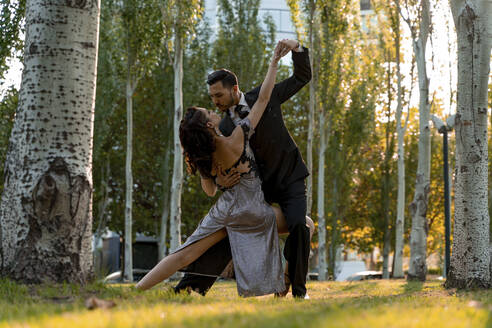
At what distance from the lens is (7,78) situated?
18531 mm

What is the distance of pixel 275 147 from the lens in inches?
223

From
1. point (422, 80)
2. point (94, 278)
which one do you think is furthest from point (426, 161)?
point (94, 278)

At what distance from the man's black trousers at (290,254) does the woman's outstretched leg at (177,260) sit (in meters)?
0.07

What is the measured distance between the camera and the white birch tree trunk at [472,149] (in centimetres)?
784

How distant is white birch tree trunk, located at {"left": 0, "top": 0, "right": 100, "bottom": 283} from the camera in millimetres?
5023

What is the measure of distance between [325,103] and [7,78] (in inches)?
491

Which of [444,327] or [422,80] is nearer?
[444,327]

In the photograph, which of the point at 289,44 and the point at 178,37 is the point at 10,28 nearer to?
the point at 178,37

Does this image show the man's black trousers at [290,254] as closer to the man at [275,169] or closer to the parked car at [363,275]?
the man at [275,169]

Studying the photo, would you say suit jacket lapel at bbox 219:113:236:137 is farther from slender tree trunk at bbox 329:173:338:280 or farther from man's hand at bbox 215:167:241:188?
slender tree trunk at bbox 329:173:338:280

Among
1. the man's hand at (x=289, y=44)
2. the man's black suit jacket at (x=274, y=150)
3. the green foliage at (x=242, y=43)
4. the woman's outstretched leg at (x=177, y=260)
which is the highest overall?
the green foliage at (x=242, y=43)

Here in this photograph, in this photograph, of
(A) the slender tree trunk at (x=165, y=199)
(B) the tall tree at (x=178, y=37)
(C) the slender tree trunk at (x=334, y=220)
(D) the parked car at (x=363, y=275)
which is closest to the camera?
(B) the tall tree at (x=178, y=37)

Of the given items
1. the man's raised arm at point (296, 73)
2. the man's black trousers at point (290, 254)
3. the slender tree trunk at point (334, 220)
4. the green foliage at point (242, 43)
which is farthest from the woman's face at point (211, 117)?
the slender tree trunk at point (334, 220)

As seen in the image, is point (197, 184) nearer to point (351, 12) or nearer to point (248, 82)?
point (248, 82)
